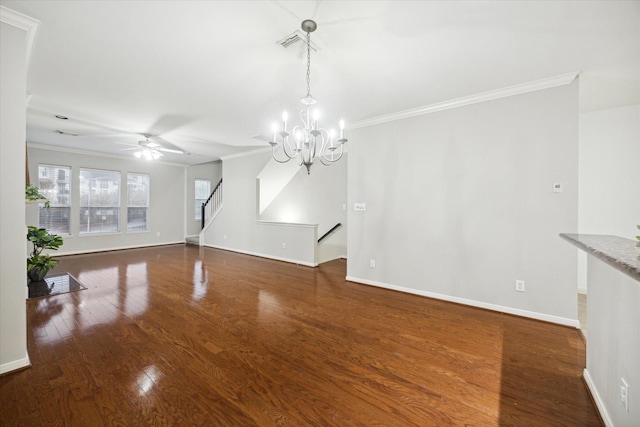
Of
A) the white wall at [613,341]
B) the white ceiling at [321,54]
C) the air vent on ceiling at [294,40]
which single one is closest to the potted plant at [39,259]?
the white ceiling at [321,54]

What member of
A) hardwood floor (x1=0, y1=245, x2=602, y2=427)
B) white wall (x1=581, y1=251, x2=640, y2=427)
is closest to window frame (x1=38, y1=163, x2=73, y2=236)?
hardwood floor (x1=0, y1=245, x2=602, y2=427)

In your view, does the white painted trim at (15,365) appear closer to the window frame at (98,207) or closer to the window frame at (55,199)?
the window frame at (55,199)

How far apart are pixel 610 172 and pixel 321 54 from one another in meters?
4.19

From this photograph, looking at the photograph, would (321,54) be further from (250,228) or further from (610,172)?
(250,228)

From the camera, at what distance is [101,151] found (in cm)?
674

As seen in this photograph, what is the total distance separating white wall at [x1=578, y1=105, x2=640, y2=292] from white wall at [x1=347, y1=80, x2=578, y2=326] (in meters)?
1.43

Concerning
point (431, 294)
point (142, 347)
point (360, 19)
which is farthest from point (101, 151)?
point (431, 294)

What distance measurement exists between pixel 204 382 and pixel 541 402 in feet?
7.54

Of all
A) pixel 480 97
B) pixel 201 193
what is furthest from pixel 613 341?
pixel 201 193

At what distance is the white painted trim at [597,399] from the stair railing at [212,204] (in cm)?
773

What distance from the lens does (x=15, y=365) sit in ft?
6.52

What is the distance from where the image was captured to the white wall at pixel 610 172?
11.3 feet

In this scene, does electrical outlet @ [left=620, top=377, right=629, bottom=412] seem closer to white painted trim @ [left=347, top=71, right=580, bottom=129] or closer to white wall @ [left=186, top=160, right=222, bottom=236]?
white painted trim @ [left=347, top=71, right=580, bottom=129]

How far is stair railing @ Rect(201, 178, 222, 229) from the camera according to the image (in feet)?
26.8
